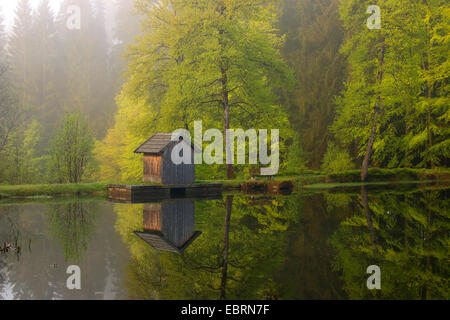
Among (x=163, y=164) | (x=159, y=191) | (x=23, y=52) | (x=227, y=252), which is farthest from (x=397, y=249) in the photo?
(x=23, y=52)

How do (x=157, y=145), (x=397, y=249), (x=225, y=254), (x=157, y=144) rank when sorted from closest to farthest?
(x=225, y=254), (x=397, y=249), (x=157, y=145), (x=157, y=144)

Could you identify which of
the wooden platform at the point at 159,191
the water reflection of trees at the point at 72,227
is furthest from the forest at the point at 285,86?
the water reflection of trees at the point at 72,227

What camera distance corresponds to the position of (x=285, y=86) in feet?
125

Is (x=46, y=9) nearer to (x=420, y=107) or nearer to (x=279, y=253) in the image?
(x=420, y=107)

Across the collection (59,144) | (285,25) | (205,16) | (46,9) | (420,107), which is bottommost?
(59,144)

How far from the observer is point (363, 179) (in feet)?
104

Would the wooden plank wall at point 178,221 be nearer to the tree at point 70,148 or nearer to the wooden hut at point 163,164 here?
the wooden hut at point 163,164

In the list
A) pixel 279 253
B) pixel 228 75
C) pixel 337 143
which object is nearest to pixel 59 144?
pixel 228 75

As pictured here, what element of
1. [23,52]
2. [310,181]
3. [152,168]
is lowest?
[310,181]

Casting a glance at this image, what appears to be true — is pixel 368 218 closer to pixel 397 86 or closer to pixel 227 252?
pixel 227 252

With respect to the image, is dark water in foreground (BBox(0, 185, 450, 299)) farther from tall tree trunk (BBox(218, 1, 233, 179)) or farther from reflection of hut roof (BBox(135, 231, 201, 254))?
Answer: tall tree trunk (BBox(218, 1, 233, 179))

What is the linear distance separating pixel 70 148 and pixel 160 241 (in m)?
17.5

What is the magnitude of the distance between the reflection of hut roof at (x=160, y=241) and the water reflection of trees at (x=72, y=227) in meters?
1.50

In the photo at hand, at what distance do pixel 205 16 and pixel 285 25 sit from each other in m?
21.1
